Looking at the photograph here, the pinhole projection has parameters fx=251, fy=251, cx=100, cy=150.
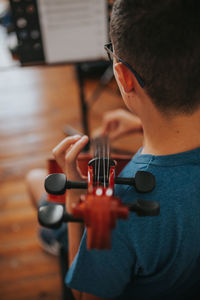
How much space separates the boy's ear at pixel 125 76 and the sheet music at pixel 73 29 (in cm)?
73

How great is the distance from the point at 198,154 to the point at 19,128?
1.69 metres

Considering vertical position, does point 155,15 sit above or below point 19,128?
above

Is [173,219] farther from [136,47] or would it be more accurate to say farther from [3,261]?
[3,261]

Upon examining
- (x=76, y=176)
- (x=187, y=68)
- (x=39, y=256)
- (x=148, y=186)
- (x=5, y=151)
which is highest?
(x=187, y=68)

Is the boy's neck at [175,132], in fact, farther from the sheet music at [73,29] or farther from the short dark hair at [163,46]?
the sheet music at [73,29]

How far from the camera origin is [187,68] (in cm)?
41

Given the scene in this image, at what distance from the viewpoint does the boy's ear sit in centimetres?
46

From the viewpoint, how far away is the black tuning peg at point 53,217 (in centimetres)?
36

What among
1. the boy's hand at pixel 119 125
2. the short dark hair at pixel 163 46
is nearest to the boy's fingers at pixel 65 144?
the short dark hair at pixel 163 46

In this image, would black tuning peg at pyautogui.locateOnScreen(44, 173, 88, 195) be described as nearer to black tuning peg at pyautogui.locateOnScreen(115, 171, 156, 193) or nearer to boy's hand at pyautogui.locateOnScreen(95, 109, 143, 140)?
black tuning peg at pyautogui.locateOnScreen(115, 171, 156, 193)

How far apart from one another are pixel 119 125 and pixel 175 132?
0.69 m

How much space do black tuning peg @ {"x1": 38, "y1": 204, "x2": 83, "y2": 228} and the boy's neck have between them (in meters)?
0.23

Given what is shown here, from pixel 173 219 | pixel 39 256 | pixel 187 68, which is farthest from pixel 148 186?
pixel 39 256

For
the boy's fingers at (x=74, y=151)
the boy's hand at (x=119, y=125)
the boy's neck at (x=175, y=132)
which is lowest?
the boy's hand at (x=119, y=125)
